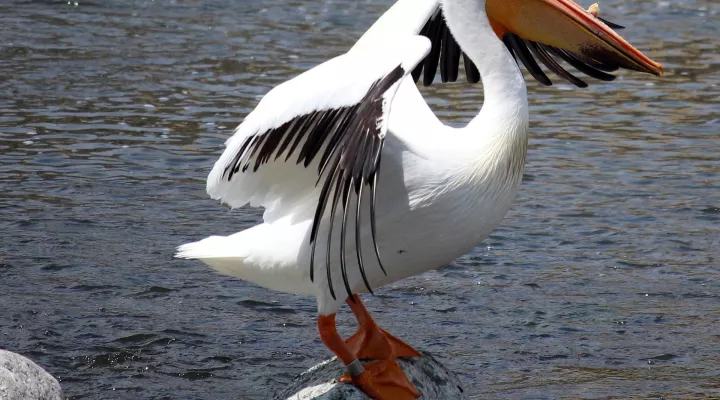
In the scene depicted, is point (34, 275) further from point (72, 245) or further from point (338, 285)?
point (338, 285)

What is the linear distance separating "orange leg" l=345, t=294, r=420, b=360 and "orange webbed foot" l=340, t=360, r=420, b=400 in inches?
2.4

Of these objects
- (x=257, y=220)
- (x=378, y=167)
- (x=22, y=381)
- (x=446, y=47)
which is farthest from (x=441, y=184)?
(x=257, y=220)

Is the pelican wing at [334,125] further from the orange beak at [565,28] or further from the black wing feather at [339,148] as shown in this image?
the orange beak at [565,28]

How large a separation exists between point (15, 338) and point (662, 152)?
437cm

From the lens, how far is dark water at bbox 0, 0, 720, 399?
4.70 meters

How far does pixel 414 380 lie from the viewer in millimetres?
4023

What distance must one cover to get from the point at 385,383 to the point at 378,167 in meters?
0.94

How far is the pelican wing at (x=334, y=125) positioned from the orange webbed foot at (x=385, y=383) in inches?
21.1

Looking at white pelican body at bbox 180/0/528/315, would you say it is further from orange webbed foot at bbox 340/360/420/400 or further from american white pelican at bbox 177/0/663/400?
orange webbed foot at bbox 340/360/420/400

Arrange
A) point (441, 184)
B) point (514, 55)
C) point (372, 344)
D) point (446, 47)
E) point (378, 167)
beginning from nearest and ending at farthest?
point (378, 167), point (441, 184), point (372, 344), point (514, 55), point (446, 47)

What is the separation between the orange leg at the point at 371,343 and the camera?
3.99 meters

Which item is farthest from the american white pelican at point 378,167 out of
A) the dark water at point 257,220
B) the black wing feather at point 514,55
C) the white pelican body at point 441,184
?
the dark water at point 257,220

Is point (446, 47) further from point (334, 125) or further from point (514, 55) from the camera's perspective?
point (334, 125)

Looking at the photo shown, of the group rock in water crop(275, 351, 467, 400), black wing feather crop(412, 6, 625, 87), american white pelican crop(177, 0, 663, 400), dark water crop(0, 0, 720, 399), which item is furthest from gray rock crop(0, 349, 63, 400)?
black wing feather crop(412, 6, 625, 87)
